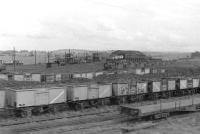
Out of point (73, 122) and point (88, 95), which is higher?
point (88, 95)

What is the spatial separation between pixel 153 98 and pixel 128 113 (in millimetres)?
13558

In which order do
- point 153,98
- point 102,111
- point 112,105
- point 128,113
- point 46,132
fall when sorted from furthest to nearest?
1. point 153,98
2. point 112,105
3. point 102,111
4. point 128,113
5. point 46,132

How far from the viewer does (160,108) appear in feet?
79.3

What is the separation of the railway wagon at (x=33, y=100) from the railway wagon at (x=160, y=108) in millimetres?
6800

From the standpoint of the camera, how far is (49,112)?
26.5m

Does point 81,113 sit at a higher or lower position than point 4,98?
lower

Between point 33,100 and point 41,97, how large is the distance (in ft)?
2.59

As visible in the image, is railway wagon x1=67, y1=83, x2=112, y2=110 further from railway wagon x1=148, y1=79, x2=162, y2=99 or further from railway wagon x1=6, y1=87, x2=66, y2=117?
railway wagon x1=148, y1=79, x2=162, y2=99

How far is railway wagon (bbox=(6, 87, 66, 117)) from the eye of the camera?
24.2 metres

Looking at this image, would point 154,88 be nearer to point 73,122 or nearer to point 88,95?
point 88,95

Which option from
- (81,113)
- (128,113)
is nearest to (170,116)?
(128,113)

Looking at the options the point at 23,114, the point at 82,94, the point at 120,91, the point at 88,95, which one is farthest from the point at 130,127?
the point at 120,91

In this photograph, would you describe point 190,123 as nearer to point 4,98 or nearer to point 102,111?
point 102,111

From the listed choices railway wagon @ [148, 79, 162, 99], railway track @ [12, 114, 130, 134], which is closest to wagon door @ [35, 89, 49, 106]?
railway track @ [12, 114, 130, 134]
